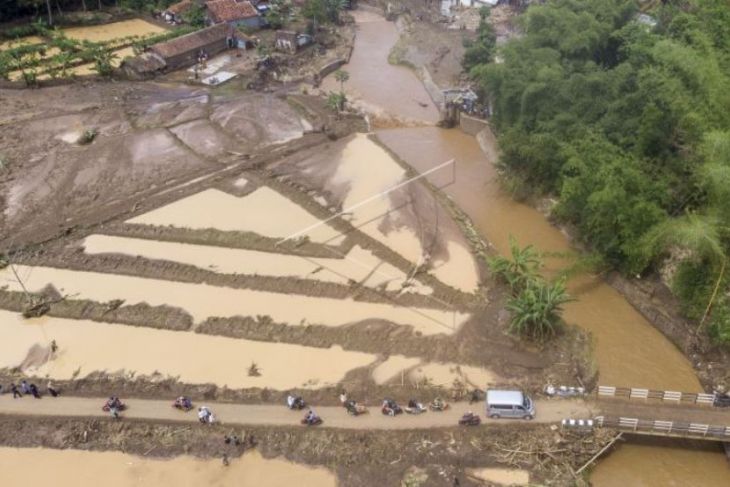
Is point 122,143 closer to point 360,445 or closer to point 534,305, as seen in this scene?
point 360,445

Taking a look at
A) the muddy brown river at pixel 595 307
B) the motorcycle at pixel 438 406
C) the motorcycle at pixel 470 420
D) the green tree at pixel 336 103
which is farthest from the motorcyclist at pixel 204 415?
the green tree at pixel 336 103

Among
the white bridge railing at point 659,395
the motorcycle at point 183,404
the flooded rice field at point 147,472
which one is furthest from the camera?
the motorcycle at point 183,404

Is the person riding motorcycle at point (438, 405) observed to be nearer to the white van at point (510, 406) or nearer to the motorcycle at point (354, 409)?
the white van at point (510, 406)

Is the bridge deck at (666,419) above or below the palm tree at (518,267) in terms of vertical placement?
below

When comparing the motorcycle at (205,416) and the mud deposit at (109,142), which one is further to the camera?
the mud deposit at (109,142)

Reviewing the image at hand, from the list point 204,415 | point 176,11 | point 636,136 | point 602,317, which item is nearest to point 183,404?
point 204,415

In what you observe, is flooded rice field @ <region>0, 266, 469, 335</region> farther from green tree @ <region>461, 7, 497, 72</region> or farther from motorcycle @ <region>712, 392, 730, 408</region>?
green tree @ <region>461, 7, 497, 72</region>

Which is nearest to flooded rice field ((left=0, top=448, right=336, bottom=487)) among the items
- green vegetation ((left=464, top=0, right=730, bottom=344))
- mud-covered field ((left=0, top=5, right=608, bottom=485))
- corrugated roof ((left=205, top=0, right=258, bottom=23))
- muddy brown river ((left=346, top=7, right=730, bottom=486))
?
mud-covered field ((left=0, top=5, right=608, bottom=485))
